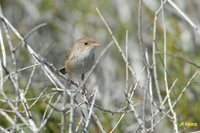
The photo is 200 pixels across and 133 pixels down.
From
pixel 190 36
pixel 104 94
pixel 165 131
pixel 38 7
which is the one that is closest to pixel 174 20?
pixel 190 36

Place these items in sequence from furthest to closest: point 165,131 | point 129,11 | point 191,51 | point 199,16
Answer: point 129,11 < point 199,16 < point 191,51 < point 165,131

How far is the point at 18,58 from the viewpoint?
304 inches

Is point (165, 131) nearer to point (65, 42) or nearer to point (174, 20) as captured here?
point (174, 20)

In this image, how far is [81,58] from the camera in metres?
5.84

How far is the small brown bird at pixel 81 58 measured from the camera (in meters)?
5.77

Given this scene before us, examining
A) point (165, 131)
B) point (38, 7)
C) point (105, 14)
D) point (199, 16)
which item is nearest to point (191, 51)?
point (199, 16)

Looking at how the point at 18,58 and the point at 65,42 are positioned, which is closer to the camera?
the point at 18,58

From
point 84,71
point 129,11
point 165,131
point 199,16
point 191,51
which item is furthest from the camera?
point 129,11

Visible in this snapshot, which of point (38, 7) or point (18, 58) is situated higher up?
point (38, 7)

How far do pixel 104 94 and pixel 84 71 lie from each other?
2.01m

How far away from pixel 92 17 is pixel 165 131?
11.5ft

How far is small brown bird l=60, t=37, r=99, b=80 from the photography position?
5.77m

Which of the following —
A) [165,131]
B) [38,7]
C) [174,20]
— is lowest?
[165,131]

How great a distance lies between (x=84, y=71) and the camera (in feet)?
19.1
